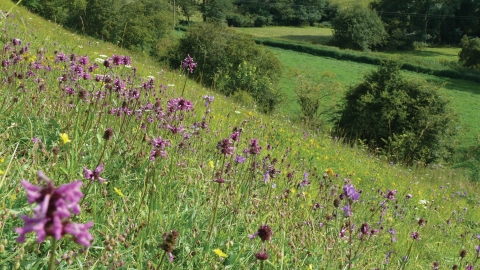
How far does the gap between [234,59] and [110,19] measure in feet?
22.9

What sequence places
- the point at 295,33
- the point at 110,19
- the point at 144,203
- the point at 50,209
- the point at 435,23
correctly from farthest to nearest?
the point at 295,33 < the point at 435,23 < the point at 110,19 < the point at 144,203 < the point at 50,209

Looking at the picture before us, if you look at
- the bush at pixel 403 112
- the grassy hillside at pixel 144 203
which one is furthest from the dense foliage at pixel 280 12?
the grassy hillside at pixel 144 203

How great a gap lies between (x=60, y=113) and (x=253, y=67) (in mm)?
20200

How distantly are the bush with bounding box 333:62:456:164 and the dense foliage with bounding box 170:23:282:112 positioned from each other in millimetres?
5519

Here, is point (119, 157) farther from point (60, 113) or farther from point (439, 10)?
point (439, 10)

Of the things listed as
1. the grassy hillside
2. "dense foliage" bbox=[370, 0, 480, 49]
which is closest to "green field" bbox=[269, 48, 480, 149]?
"dense foliage" bbox=[370, 0, 480, 49]

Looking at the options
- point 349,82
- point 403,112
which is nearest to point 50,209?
point 403,112

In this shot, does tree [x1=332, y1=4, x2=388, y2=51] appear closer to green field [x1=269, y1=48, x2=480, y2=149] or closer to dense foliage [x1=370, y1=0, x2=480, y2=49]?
dense foliage [x1=370, y1=0, x2=480, y2=49]

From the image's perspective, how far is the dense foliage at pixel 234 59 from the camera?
73.7 feet

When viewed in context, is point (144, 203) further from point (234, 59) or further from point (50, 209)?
point (234, 59)

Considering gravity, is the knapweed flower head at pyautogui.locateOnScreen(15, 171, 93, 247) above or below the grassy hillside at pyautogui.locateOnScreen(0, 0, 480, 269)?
above

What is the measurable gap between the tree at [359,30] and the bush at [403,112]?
43.5 metres

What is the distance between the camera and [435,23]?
64.8 metres

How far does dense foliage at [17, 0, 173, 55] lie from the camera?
21.5m
